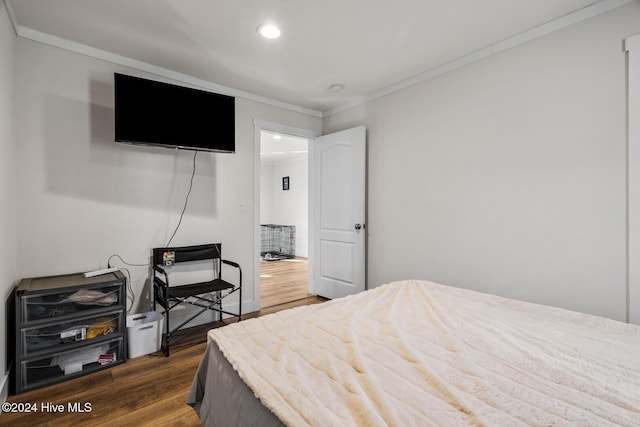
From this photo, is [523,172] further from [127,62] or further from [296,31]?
[127,62]

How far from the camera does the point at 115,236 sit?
273 cm

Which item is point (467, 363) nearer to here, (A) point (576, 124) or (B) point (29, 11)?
(A) point (576, 124)

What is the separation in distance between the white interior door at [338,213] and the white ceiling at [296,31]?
3.03 feet

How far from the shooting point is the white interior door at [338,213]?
3637 mm

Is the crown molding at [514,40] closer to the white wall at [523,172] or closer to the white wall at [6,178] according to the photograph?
the white wall at [523,172]

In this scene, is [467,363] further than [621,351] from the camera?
No

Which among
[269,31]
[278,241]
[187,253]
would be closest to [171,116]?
[269,31]

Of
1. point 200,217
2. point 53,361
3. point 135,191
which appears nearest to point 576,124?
point 200,217

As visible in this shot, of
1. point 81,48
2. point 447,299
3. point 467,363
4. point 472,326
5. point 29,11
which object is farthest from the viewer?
point 81,48

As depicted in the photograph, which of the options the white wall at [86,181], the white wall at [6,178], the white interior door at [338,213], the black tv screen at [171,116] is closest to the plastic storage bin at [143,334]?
the white wall at [86,181]

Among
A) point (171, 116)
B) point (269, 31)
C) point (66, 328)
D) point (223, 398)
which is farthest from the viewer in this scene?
point (171, 116)

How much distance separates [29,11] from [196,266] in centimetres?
235

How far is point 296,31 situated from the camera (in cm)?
234

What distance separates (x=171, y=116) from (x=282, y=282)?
3173 mm
